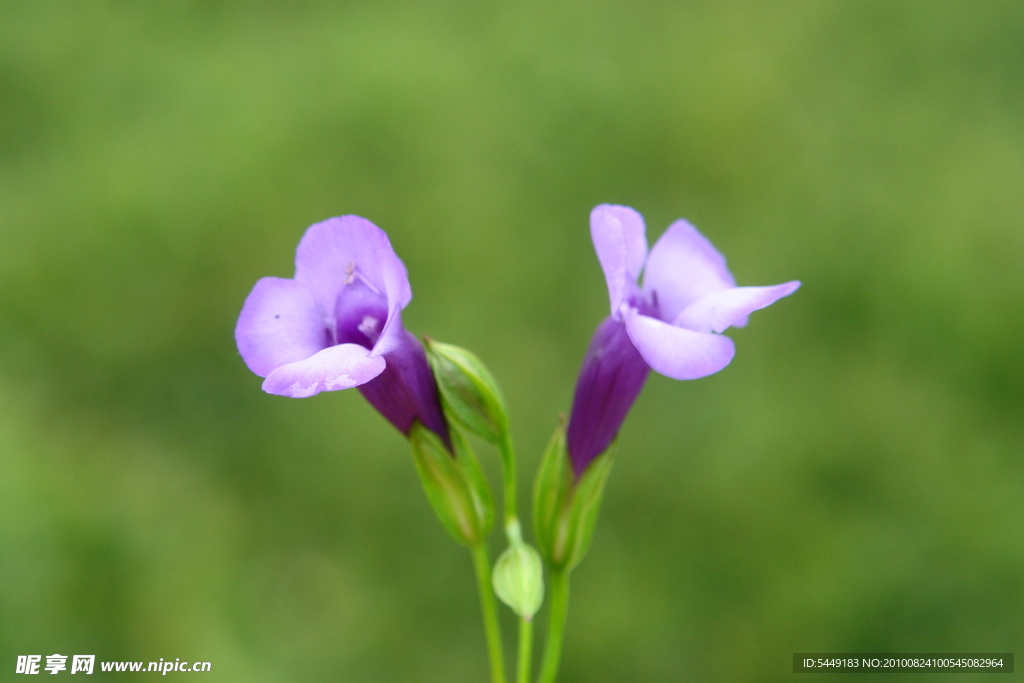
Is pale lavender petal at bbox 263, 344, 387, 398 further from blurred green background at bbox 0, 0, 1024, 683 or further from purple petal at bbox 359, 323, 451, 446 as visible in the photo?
blurred green background at bbox 0, 0, 1024, 683

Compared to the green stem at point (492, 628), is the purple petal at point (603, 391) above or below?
above

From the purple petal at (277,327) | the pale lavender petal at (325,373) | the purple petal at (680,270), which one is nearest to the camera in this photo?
the pale lavender petal at (325,373)

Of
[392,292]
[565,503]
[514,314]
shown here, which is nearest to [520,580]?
[565,503]

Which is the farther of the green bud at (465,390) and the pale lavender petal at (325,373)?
the green bud at (465,390)

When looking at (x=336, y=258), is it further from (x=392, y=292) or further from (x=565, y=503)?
(x=565, y=503)

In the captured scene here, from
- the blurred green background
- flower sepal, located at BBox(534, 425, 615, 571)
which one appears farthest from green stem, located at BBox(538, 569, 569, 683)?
the blurred green background

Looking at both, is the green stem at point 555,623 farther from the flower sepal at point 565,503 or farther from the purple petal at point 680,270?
the purple petal at point 680,270

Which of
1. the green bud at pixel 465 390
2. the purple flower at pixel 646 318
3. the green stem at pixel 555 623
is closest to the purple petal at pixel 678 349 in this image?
the purple flower at pixel 646 318
